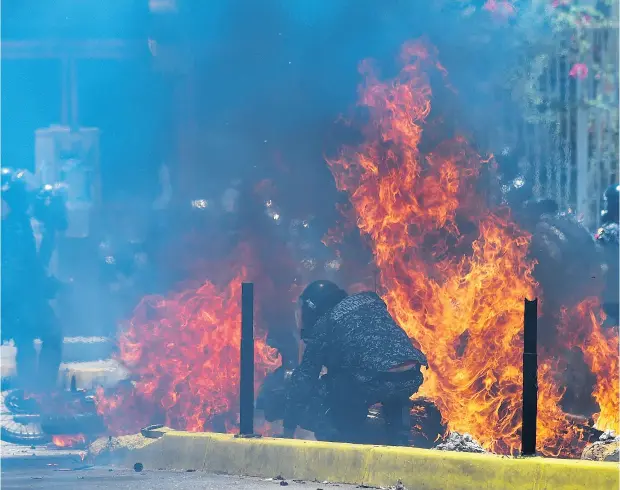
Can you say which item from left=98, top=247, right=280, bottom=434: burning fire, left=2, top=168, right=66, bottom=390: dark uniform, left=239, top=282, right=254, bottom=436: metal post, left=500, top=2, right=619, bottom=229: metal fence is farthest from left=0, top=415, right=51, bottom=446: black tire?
left=500, top=2, right=619, bottom=229: metal fence

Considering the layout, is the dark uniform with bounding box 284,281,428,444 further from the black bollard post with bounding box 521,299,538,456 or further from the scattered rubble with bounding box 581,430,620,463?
the black bollard post with bounding box 521,299,538,456

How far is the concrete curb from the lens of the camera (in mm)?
13391

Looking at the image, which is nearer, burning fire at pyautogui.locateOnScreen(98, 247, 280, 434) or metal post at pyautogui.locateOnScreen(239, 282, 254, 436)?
metal post at pyautogui.locateOnScreen(239, 282, 254, 436)

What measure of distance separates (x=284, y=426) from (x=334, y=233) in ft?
22.5

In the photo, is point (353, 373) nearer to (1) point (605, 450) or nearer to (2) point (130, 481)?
(2) point (130, 481)

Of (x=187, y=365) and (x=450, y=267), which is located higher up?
(x=450, y=267)

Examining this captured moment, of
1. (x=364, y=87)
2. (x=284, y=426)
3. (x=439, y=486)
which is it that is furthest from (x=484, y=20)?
(x=439, y=486)

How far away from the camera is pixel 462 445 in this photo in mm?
15703

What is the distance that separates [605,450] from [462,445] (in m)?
1.67

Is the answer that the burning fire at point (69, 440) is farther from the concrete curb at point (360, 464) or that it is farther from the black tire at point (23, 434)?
the concrete curb at point (360, 464)

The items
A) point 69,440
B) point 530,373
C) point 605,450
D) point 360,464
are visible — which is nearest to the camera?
point 530,373

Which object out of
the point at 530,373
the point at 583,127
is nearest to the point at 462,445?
the point at 530,373

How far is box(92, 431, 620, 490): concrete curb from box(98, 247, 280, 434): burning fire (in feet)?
7.92

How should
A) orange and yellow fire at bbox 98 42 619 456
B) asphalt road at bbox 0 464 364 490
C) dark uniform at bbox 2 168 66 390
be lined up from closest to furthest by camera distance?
asphalt road at bbox 0 464 364 490 → orange and yellow fire at bbox 98 42 619 456 → dark uniform at bbox 2 168 66 390
